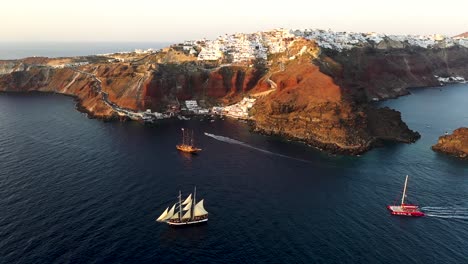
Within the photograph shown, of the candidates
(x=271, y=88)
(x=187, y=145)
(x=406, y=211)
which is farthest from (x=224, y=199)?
(x=271, y=88)

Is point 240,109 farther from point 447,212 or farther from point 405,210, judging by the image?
point 447,212

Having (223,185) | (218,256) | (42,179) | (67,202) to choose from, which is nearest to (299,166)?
(223,185)

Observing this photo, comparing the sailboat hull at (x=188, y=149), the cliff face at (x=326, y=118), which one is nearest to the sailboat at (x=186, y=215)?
the sailboat hull at (x=188, y=149)

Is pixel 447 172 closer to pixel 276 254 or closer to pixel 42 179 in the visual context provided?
pixel 276 254

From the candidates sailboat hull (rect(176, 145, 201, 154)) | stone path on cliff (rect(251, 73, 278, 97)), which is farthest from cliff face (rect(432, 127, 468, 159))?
sailboat hull (rect(176, 145, 201, 154))

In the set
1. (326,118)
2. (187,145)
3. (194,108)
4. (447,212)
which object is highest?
(326,118)

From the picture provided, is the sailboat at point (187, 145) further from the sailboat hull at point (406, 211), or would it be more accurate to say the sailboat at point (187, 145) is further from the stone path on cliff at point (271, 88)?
the sailboat hull at point (406, 211)
